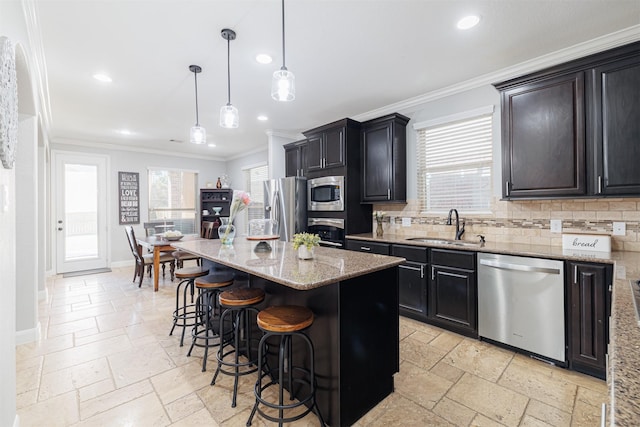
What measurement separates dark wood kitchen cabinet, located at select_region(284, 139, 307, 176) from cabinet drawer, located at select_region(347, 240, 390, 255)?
63.5 inches

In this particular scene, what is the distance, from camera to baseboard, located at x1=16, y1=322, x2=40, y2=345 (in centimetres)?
285

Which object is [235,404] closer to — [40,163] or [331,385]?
[331,385]

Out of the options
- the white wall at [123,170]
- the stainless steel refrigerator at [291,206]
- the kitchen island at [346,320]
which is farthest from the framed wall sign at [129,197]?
the kitchen island at [346,320]

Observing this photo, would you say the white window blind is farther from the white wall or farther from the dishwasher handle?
the white wall

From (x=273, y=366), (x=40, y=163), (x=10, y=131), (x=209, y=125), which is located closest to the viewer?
(x=10, y=131)

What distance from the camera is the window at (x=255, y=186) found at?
6.84 meters

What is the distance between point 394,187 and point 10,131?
3446 millimetres

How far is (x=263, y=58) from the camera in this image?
2.85 meters

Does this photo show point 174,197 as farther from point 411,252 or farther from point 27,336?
point 411,252

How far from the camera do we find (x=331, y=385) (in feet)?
5.66

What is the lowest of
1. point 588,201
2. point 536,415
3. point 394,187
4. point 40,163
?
point 536,415

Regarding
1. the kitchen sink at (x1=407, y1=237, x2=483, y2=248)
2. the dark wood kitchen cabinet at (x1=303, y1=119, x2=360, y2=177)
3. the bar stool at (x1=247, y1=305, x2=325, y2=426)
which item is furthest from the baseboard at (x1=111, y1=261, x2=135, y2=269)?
the kitchen sink at (x1=407, y1=237, x2=483, y2=248)

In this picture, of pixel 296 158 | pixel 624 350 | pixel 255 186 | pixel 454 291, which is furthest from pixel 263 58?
pixel 255 186

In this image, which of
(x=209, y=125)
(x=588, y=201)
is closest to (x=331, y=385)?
(x=588, y=201)
